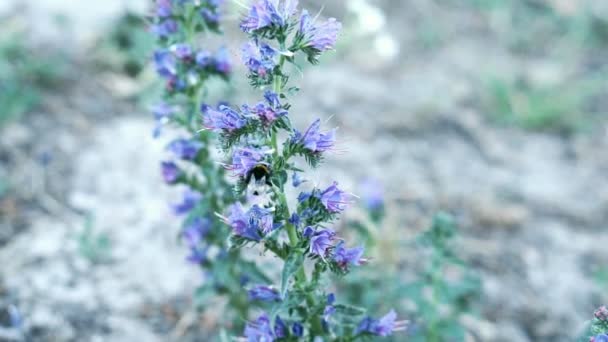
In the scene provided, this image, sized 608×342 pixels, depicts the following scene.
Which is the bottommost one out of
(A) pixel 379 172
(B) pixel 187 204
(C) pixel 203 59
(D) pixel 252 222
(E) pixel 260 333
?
(E) pixel 260 333

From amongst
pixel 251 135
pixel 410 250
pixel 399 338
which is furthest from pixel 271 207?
pixel 410 250

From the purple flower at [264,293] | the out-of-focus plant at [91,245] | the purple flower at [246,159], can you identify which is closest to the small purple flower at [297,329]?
the purple flower at [264,293]

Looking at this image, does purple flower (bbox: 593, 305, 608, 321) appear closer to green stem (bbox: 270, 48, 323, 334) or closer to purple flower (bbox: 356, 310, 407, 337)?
purple flower (bbox: 356, 310, 407, 337)

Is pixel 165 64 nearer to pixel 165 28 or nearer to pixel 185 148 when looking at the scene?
pixel 165 28

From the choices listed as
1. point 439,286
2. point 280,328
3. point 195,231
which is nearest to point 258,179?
point 280,328

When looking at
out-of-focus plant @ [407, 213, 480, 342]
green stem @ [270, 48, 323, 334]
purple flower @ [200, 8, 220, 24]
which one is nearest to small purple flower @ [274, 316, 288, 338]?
green stem @ [270, 48, 323, 334]
